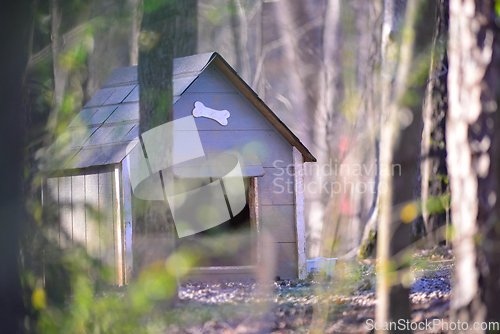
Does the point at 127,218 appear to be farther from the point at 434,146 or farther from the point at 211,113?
the point at 434,146

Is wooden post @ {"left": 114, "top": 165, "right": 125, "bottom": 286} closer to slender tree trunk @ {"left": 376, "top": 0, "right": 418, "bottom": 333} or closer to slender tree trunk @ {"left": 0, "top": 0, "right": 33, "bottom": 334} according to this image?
slender tree trunk @ {"left": 0, "top": 0, "right": 33, "bottom": 334}

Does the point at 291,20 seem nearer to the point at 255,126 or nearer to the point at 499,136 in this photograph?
the point at 255,126

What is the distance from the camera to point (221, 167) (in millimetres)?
4809

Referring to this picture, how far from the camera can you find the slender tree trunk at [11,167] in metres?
2.73

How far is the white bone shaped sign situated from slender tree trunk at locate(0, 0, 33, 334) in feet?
7.61

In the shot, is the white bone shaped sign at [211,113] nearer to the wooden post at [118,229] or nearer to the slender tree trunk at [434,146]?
the wooden post at [118,229]

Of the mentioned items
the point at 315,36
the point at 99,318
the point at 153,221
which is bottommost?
the point at 99,318

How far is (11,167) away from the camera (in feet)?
8.99

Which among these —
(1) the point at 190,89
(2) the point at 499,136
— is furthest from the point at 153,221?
(2) the point at 499,136

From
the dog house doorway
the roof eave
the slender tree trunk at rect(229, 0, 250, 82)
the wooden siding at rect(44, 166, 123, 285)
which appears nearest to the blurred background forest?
the wooden siding at rect(44, 166, 123, 285)

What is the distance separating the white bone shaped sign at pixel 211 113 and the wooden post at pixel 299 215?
863 millimetres

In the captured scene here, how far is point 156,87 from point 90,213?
73.8 inches

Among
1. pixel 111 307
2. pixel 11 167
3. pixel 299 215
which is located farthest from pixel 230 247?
pixel 11 167

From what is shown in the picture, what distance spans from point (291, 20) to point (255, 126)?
1635 centimetres
